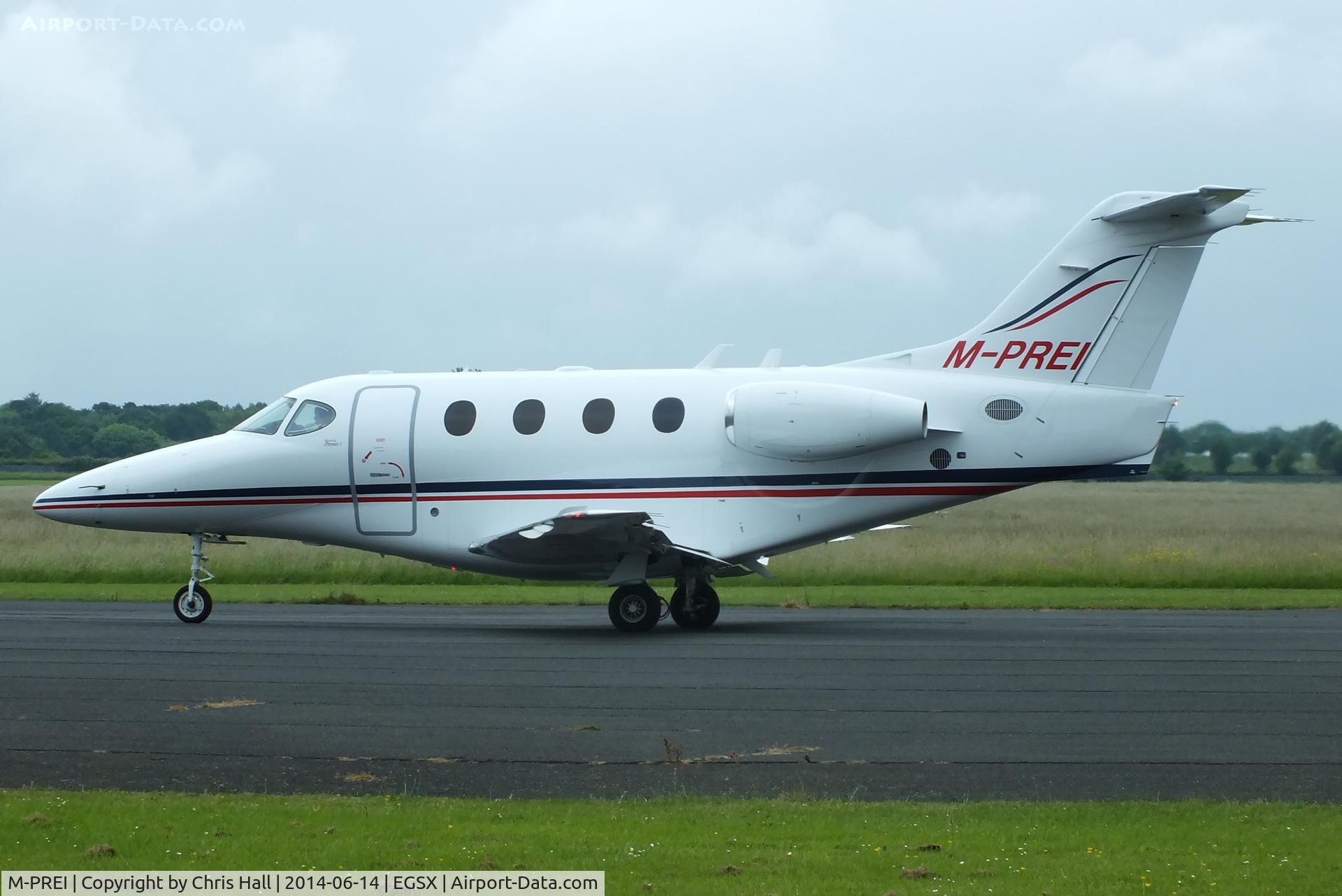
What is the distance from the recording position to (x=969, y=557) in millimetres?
33906

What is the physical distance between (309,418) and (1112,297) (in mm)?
11893

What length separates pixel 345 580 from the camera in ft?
107

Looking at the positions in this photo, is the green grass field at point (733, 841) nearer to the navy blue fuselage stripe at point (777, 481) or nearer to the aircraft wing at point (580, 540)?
the aircraft wing at point (580, 540)

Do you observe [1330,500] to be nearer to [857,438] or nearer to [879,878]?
[857,438]

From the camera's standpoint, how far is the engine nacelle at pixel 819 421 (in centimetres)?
1927

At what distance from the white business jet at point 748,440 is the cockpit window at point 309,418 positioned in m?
0.08

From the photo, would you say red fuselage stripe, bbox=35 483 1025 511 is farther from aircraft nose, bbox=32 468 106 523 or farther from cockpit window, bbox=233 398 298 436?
aircraft nose, bbox=32 468 106 523

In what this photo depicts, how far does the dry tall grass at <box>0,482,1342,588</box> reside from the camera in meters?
31.6

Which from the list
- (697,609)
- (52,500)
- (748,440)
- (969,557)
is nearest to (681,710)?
(748,440)

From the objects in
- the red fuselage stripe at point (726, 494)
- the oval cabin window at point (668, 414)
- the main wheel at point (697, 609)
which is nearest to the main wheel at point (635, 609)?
the main wheel at point (697, 609)

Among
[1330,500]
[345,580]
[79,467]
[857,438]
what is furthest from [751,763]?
[79,467]

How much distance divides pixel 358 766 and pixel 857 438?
413 inches

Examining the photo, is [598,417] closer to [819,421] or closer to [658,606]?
[658,606]

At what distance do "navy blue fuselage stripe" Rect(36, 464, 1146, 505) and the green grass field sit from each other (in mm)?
10910
